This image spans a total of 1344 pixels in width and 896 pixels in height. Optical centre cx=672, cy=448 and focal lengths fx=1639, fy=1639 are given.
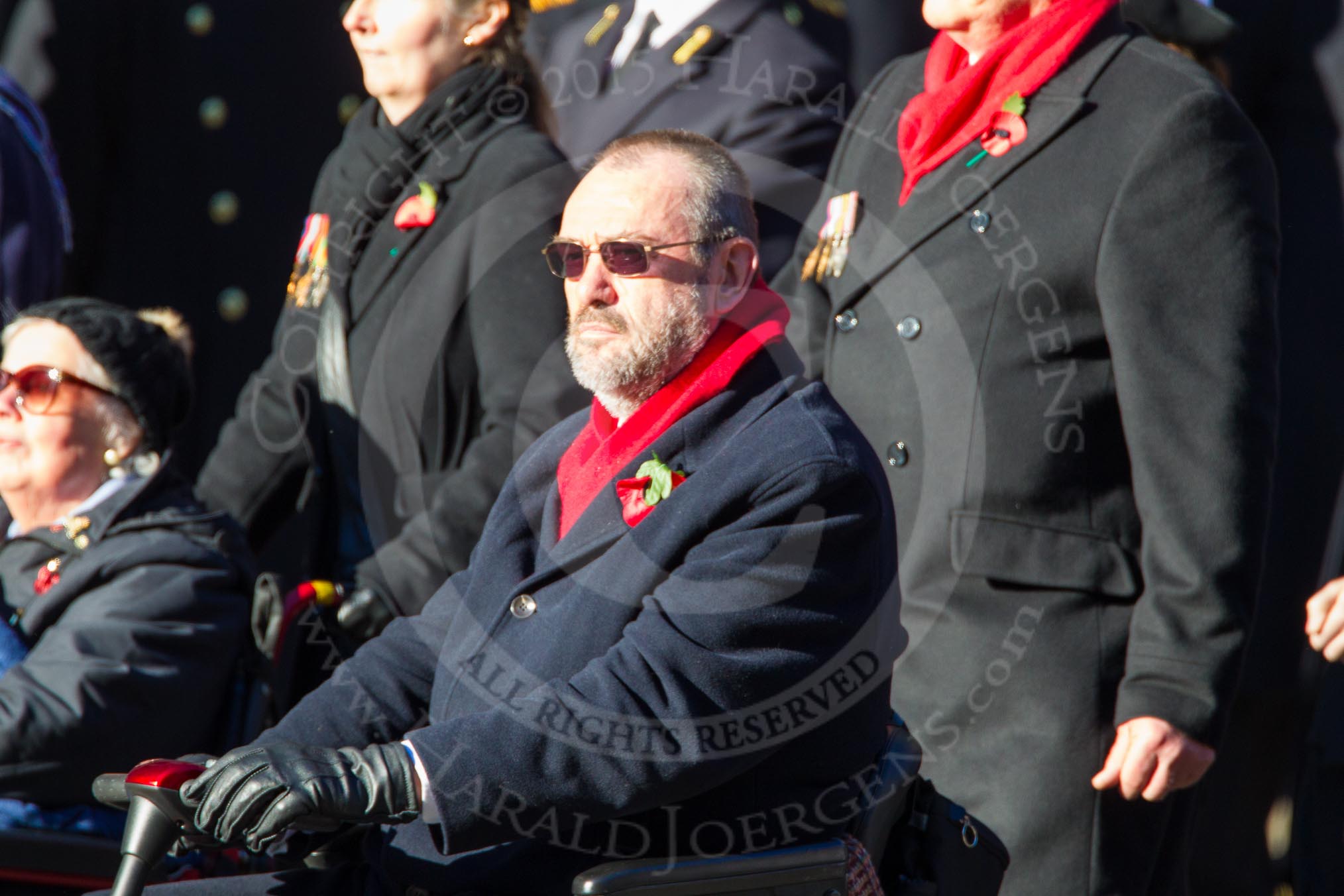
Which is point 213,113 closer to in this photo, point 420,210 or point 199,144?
point 199,144

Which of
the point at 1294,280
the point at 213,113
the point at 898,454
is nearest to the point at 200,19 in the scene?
the point at 213,113

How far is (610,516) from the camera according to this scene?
225 centimetres

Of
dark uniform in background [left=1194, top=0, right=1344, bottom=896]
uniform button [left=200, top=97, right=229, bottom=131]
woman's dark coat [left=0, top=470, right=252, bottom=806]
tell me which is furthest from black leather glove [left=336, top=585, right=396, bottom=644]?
uniform button [left=200, top=97, right=229, bottom=131]

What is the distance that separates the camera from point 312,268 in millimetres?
3693

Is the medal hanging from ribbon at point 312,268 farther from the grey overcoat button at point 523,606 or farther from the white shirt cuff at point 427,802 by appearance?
the white shirt cuff at point 427,802

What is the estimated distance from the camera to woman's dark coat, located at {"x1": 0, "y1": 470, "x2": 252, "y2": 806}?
2875 millimetres

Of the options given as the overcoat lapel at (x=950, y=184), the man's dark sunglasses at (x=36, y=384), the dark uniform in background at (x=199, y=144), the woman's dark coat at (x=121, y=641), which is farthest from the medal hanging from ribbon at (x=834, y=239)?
the dark uniform in background at (x=199, y=144)

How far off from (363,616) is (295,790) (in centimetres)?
121

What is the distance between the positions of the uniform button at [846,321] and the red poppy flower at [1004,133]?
0.35 meters

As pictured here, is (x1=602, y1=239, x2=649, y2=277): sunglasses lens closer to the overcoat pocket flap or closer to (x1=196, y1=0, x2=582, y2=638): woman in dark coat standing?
the overcoat pocket flap

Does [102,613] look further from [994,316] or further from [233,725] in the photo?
[994,316]

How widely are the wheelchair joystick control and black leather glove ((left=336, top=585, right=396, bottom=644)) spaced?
1.03 m

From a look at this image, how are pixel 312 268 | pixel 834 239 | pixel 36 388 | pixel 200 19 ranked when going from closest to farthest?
1. pixel 834 239
2. pixel 36 388
3. pixel 312 268
4. pixel 200 19

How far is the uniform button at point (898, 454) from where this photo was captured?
2670 mm
